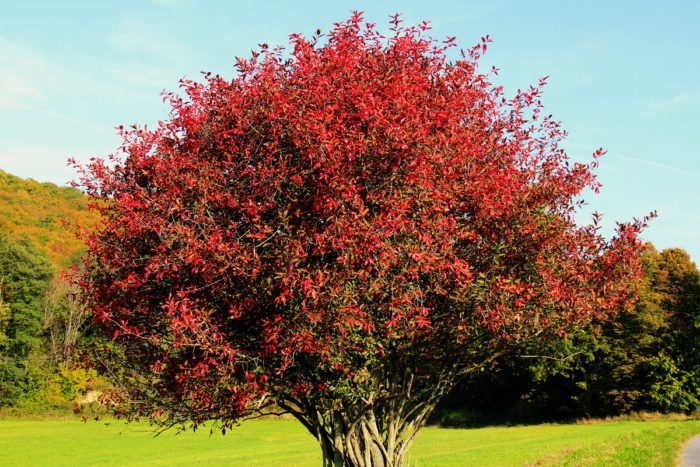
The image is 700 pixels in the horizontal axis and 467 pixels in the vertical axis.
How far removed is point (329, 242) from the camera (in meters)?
8.06

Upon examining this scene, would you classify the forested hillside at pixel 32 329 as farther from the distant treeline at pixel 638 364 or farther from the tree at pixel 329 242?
the tree at pixel 329 242

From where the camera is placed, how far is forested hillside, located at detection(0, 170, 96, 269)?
94.7 m

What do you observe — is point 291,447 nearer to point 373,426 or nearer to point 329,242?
point 373,426

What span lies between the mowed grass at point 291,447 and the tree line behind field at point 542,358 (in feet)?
21.2

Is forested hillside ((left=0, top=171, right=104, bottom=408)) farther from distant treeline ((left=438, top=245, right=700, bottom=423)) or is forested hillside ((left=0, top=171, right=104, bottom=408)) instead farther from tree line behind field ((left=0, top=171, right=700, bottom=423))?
distant treeline ((left=438, top=245, right=700, bottom=423))

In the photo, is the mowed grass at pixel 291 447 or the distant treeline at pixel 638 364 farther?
the distant treeline at pixel 638 364

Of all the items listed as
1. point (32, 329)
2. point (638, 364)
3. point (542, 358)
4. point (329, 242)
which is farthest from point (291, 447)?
point (32, 329)

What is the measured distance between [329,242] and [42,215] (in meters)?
110

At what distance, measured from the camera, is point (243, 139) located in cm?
925

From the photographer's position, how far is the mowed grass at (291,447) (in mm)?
27380

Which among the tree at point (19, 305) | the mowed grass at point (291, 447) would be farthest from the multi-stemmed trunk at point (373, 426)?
the tree at point (19, 305)

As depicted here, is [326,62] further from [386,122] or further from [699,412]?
[699,412]

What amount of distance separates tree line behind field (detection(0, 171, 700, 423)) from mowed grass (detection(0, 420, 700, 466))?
6471 millimetres

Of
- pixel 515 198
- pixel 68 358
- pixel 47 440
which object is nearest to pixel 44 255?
pixel 47 440
